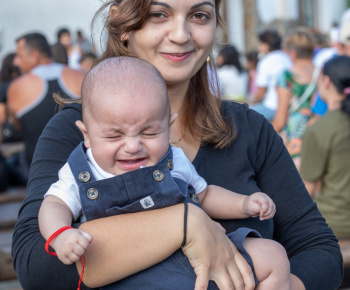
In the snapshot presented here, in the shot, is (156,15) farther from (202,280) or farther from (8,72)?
(8,72)

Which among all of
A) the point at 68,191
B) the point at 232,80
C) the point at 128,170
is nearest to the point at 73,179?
the point at 68,191

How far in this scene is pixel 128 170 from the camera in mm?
1854

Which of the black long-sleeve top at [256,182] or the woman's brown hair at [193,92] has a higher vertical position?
the woman's brown hair at [193,92]

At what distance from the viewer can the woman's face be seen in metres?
2.24

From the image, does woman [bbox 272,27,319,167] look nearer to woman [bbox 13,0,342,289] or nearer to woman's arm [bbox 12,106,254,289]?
woman [bbox 13,0,342,289]

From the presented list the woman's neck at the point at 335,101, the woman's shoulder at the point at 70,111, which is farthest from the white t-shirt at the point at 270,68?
the woman's shoulder at the point at 70,111

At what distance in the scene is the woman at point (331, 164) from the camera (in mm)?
4543

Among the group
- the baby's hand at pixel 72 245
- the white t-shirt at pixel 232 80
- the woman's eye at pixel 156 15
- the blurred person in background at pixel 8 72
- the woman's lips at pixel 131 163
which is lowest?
the white t-shirt at pixel 232 80

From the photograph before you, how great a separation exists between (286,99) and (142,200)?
4966 mm

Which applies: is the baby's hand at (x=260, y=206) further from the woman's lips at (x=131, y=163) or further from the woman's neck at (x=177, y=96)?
the woman's neck at (x=177, y=96)

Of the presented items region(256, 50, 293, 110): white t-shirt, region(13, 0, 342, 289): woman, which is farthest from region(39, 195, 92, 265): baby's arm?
region(256, 50, 293, 110): white t-shirt

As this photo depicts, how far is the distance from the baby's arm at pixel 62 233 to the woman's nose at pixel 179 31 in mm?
752

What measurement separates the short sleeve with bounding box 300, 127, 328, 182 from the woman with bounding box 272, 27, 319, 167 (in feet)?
2.56

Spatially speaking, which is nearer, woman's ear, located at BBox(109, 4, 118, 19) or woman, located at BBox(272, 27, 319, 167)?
woman's ear, located at BBox(109, 4, 118, 19)
